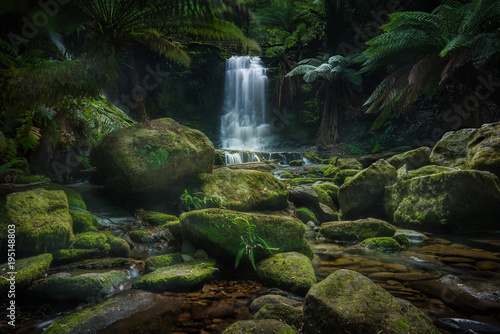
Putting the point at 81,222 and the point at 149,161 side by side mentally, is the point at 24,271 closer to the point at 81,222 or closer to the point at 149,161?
the point at 81,222

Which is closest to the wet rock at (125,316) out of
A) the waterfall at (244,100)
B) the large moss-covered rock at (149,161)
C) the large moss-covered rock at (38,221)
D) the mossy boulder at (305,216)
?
the large moss-covered rock at (38,221)

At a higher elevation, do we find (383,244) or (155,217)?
(155,217)

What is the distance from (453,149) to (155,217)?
7.28 m

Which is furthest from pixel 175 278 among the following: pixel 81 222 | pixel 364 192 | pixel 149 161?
pixel 364 192

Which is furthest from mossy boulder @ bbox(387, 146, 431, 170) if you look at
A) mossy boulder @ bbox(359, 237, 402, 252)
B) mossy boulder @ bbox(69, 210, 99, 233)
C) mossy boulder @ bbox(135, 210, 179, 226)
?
mossy boulder @ bbox(69, 210, 99, 233)

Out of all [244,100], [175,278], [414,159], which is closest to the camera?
[175,278]

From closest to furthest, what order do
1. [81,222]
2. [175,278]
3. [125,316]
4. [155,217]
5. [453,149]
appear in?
[125,316]
[175,278]
[81,222]
[155,217]
[453,149]

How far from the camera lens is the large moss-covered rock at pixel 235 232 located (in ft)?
9.71

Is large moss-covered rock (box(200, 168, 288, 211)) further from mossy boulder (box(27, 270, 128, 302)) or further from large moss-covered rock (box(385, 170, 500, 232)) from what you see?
large moss-covered rock (box(385, 170, 500, 232))

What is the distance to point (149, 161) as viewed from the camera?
14.3 feet

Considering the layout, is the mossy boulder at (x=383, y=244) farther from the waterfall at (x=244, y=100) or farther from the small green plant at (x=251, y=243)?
the waterfall at (x=244, y=100)

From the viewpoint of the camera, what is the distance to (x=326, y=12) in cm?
1400

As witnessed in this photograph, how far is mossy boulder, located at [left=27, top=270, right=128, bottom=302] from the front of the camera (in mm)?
2203

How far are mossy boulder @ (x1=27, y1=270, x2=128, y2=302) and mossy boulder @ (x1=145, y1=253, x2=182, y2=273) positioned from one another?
18.4 inches
